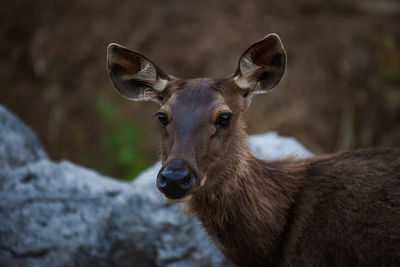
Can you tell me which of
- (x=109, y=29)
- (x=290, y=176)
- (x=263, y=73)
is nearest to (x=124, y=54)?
(x=263, y=73)

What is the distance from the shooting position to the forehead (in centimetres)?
394

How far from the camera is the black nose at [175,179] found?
11.4 feet

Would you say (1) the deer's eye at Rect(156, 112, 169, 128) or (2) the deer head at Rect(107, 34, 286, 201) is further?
(1) the deer's eye at Rect(156, 112, 169, 128)

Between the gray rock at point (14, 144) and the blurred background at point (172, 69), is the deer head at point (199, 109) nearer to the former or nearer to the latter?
the gray rock at point (14, 144)

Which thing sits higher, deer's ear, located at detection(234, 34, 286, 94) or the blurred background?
deer's ear, located at detection(234, 34, 286, 94)

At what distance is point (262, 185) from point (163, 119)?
46.3 inches

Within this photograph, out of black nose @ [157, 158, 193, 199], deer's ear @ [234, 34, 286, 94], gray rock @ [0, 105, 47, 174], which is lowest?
gray rock @ [0, 105, 47, 174]

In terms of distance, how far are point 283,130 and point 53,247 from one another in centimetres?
624

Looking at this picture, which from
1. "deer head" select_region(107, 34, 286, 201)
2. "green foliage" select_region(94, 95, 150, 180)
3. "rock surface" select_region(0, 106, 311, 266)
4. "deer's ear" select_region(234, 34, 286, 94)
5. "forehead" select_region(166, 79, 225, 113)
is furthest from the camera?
"green foliage" select_region(94, 95, 150, 180)

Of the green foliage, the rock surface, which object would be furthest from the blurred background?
the rock surface

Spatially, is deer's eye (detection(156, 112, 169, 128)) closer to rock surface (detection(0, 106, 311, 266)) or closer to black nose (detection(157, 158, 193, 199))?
black nose (detection(157, 158, 193, 199))

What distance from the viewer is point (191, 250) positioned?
17.3ft

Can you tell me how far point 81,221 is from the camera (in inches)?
201

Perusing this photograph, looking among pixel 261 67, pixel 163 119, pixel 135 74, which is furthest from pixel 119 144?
pixel 261 67
